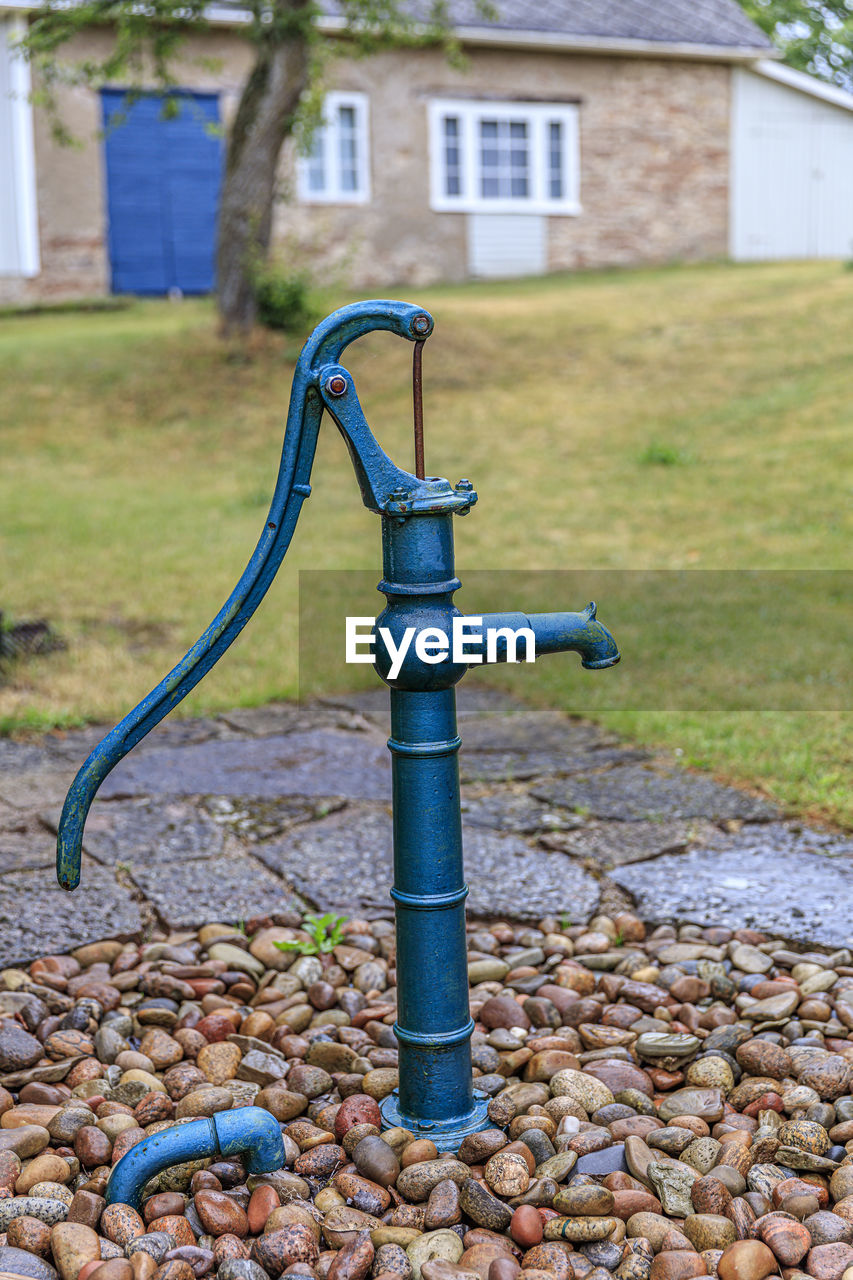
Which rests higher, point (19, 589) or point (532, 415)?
point (532, 415)

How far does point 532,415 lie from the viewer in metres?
8.38

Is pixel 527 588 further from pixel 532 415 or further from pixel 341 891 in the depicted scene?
pixel 532 415

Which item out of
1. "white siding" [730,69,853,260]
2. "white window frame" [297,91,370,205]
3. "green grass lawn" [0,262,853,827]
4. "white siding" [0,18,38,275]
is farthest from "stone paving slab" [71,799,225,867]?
"white siding" [730,69,853,260]

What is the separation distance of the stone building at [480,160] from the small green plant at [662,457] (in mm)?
7286

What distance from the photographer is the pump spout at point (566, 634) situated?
1.65 metres

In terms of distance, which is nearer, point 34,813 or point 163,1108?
point 163,1108

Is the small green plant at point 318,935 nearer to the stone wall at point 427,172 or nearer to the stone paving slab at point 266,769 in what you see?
the stone paving slab at point 266,769

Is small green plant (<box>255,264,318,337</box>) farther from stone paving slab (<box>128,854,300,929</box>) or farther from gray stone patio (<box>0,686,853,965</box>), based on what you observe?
stone paving slab (<box>128,854,300,929</box>)

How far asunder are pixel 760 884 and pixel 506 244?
1406 centimetres

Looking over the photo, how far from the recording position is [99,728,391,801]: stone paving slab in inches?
122

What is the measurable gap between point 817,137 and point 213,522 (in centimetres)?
1324

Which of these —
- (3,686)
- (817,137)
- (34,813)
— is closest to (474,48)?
(817,137)

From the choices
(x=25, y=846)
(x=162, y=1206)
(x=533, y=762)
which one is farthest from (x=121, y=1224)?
(x=533, y=762)

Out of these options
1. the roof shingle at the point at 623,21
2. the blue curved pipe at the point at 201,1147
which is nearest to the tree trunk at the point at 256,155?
the roof shingle at the point at 623,21
